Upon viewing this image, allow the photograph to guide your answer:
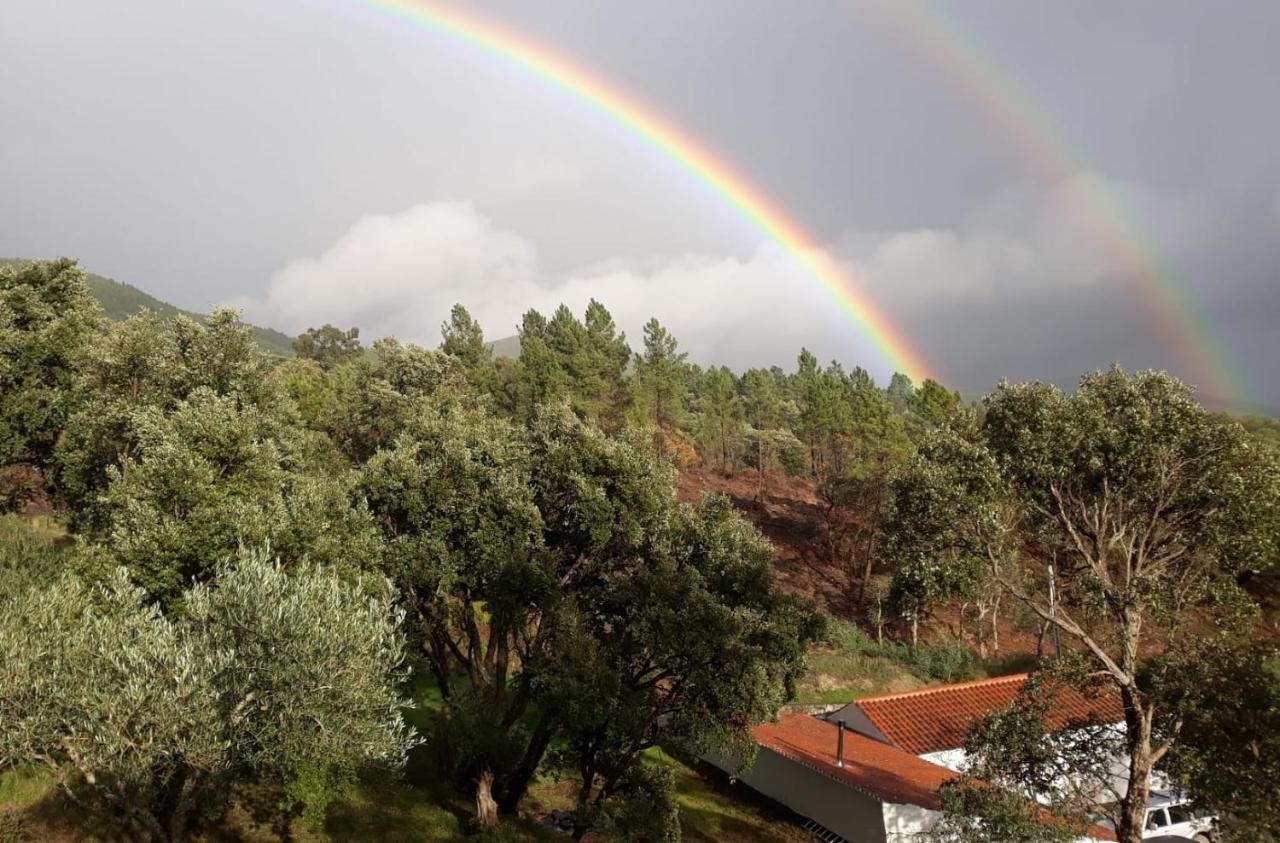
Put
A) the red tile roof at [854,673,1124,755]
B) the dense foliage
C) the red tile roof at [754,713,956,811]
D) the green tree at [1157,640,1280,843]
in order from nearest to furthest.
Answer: the dense foliage, the green tree at [1157,640,1280,843], the red tile roof at [754,713,956,811], the red tile roof at [854,673,1124,755]

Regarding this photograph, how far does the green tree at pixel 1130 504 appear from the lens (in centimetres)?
1820

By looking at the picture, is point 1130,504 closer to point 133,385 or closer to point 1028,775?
point 1028,775

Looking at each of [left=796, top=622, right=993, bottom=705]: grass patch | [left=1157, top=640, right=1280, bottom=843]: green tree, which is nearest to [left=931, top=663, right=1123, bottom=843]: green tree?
[left=1157, top=640, right=1280, bottom=843]: green tree

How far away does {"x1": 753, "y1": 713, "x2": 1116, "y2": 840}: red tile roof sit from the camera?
25703 millimetres

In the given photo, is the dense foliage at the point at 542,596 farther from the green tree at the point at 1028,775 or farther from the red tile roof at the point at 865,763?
the red tile roof at the point at 865,763

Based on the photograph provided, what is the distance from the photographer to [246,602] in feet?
51.3

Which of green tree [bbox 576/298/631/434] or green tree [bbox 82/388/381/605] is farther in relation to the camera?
green tree [bbox 576/298/631/434]

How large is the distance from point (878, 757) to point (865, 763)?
1.61m

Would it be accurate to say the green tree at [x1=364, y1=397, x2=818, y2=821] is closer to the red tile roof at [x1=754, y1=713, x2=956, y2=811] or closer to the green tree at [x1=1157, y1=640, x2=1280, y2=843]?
the red tile roof at [x1=754, y1=713, x2=956, y2=811]

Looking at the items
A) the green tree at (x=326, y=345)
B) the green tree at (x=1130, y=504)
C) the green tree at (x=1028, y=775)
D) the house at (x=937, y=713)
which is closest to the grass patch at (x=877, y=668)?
the house at (x=937, y=713)

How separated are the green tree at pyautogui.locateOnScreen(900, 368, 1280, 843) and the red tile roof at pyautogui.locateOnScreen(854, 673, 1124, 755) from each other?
47.2 feet


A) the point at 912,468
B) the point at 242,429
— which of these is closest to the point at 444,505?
the point at 242,429

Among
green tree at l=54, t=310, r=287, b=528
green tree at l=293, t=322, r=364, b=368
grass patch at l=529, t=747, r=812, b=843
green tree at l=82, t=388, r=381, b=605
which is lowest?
grass patch at l=529, t=747, r=812, b=843

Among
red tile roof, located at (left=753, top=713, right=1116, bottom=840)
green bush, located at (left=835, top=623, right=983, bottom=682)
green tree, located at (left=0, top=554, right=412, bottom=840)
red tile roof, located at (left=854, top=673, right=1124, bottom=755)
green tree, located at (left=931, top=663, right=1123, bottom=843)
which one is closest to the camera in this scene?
green tree, located at (left=0, top=554, right=412, bottom=840)
